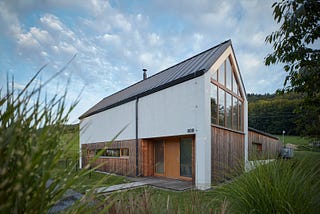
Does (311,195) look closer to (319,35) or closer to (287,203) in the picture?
(287,203)

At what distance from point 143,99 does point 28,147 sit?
1142 centimetres

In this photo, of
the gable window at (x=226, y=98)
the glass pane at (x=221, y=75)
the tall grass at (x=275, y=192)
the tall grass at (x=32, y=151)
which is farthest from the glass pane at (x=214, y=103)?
the tall grass at (x=32, y=151)

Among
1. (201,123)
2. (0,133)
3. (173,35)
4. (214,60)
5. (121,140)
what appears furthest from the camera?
(121,140)

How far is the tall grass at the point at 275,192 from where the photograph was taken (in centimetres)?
202

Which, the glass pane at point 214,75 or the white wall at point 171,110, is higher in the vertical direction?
the glass pane at point 214,75

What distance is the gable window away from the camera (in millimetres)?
9744

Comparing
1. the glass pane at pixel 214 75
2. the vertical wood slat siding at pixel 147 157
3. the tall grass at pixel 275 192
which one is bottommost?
the vertical wood slat siding at pixel 147 157

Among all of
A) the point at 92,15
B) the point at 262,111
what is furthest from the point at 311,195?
the point at 262,111

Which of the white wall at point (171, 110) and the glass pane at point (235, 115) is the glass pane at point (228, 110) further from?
the white wall at point (171, 110)

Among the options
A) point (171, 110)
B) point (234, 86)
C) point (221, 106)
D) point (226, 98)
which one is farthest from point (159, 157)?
point (234, 86)

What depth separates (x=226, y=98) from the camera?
10.9m

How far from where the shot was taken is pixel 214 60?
9594mm

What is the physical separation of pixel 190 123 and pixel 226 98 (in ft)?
9.88

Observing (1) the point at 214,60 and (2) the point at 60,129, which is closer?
(2) the point at 60,129
